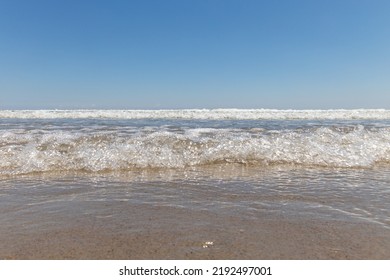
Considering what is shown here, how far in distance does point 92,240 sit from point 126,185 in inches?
71.5

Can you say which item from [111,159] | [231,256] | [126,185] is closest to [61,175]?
[111,159]

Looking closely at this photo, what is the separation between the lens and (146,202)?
3635 mm

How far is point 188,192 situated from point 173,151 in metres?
2.23

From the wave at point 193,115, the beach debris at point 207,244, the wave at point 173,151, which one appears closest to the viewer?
the beach debris at point 207,244

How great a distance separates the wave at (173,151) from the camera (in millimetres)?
5512

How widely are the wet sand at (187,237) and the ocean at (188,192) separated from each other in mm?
12

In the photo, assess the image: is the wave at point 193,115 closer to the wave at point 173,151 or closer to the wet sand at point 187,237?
the wave at point 173,151

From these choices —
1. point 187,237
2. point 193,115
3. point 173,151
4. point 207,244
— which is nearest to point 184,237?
point 187,237

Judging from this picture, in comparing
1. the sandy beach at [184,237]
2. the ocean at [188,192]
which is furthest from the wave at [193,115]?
the sandy beach at [184,237]

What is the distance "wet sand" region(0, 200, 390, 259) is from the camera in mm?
2369

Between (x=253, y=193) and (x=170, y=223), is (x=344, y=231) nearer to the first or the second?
(x=253, y=193)

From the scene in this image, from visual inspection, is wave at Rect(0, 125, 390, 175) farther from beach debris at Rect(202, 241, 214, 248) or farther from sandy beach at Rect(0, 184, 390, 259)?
beach debris at Rect(202, 241, 214, 248)

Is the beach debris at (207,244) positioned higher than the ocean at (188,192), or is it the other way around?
the ocean at (188,192)

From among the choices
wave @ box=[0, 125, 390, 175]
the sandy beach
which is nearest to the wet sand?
the sandy beach
